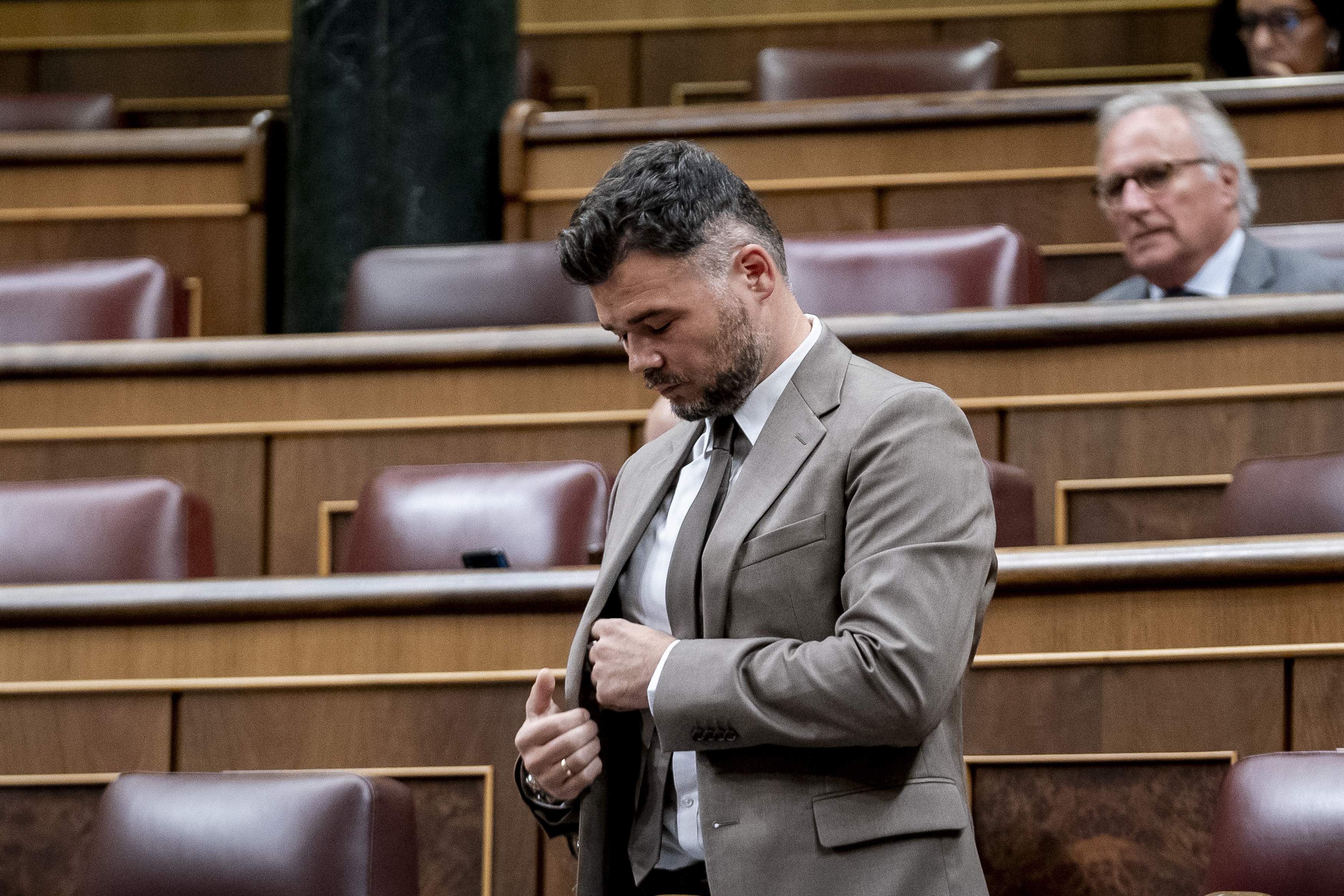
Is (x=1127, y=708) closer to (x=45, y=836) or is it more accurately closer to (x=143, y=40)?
(x=45, y=836)

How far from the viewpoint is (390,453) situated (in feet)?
3.39

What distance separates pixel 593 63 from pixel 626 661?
5.22ft

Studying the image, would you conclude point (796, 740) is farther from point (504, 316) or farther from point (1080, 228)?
point (1080, 228)

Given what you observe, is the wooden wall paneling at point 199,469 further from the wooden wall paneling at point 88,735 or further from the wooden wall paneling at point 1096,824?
the wooden wall paneling at point 1096,824

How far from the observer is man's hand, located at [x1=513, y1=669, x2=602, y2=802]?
1.64 feet

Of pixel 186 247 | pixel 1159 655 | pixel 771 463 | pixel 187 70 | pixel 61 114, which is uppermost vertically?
pixel 187 70

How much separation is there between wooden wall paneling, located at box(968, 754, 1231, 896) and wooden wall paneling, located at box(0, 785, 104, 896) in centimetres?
43

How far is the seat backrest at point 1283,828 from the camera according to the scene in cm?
53

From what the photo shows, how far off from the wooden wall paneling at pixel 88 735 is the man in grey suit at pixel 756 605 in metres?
0.32

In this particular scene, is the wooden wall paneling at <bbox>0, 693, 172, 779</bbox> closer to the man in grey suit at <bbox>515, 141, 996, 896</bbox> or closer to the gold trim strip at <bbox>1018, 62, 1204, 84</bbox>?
the man in grey suit at <bbox>515, 141, 996, 896</bbox>

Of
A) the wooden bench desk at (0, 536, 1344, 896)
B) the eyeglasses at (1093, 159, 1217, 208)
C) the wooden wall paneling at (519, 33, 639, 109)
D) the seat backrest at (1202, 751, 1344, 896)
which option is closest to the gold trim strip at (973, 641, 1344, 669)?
the wooden bench desk at (0, 536, 1344, 896)

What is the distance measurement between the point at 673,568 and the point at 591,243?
107 millimetres

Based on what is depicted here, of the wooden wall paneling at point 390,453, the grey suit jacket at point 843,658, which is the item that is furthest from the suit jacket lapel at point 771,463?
the wooden wall paneling at point 390,453

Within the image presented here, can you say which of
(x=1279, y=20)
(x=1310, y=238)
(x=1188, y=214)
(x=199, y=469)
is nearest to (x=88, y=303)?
(x=199, y=469)
